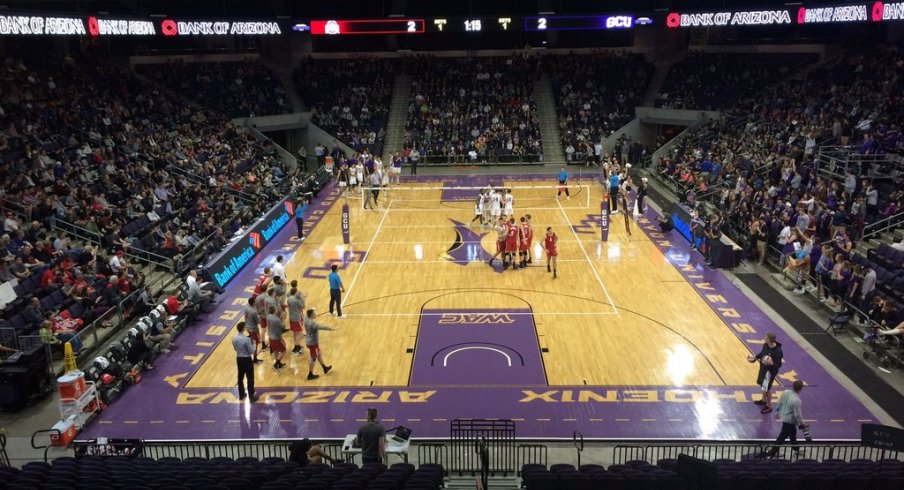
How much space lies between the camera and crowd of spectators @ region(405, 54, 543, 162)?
4112 centimetres

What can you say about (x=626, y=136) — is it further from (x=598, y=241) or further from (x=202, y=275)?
(x=202, y=275)

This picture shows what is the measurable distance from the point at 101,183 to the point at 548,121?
90.3 feet

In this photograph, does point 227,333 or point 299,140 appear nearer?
point 227,333

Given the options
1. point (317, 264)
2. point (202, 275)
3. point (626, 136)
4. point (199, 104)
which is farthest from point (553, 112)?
point (202, 275)

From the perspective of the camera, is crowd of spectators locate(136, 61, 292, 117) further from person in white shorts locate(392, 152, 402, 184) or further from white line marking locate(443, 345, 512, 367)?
white line marking locate(443, 345, 512, 367)

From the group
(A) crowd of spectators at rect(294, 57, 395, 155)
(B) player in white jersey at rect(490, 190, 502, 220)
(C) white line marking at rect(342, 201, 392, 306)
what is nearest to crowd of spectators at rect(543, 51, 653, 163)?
(A) crowd of spectators at rect(294, 57, 395, 155)

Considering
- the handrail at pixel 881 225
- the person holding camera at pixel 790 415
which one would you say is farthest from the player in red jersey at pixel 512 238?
the person holding camera at pixel 790 415

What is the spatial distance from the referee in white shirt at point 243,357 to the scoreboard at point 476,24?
29688mm

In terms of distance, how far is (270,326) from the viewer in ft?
47.6

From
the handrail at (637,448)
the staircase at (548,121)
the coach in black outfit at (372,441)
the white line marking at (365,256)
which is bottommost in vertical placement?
the handrail at (637,448)

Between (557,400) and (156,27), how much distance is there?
2791 cm

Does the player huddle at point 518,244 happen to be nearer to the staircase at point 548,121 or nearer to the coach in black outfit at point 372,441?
the coach in black outfit at point 372,441

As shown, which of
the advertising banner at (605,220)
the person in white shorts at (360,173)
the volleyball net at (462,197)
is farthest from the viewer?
the person in white shorts at (360,173)

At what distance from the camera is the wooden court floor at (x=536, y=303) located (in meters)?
14.9
